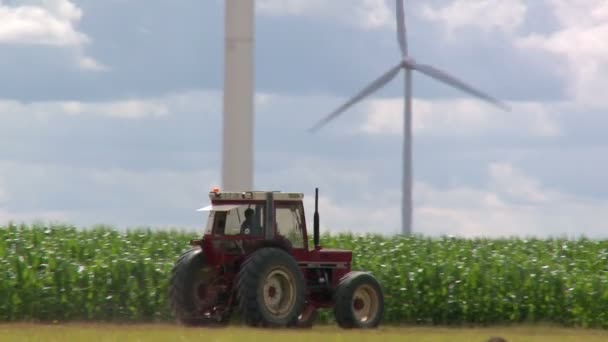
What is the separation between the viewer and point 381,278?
28.9 metres

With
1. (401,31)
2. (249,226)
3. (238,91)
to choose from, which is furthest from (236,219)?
(401,31)

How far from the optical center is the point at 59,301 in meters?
26.9

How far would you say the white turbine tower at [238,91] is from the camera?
29875 millimetres

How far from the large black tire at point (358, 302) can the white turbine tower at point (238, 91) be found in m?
6.39

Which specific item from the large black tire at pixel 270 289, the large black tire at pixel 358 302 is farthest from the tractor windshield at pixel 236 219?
the large black tire at pixel 358 302

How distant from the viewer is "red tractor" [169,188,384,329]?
72.1ft

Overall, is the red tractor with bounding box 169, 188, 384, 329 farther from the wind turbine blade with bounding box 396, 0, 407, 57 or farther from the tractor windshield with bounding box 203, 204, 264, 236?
the wind turbine blade with bounding box 396, 0, 407, 57

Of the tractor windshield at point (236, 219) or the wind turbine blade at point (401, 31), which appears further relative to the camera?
the wind turbine blade at point (401, 31)

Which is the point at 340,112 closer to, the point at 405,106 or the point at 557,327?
the point at 405,106

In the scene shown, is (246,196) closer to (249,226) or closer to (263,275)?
(249,226)

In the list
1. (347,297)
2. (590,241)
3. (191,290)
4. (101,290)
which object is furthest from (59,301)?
(590,241)

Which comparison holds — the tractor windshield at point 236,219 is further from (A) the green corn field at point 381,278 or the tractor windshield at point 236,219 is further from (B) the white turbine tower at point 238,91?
(B) the white turbine tower at point 238,91

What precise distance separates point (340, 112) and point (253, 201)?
45.1ft

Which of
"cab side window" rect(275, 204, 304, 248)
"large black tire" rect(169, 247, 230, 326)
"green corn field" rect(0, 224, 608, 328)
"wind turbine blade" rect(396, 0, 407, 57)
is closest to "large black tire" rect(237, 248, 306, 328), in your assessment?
"cab side window" rect(275, 204, 304, 248)
